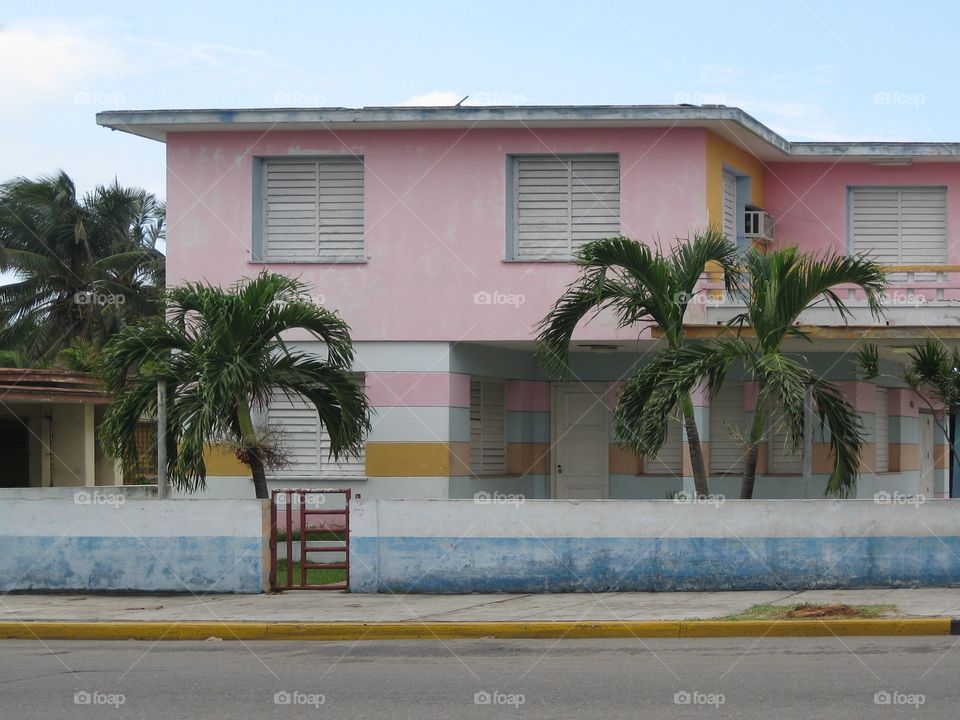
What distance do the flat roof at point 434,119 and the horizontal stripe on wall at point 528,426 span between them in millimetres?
5250

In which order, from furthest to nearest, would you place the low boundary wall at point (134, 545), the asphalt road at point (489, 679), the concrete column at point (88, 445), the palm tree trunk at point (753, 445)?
1. the concrete column at point (88, 445)
2. the palm tree trunk at point (753, 445)
3. the low boundary wall at point (134, 545)
4. the asphalt road at point (489, 679)

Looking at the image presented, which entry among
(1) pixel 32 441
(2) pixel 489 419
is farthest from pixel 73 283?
(2) pixel 489 419

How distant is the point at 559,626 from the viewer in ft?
41.2

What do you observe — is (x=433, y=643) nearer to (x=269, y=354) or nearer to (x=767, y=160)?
(x=269, y=354)

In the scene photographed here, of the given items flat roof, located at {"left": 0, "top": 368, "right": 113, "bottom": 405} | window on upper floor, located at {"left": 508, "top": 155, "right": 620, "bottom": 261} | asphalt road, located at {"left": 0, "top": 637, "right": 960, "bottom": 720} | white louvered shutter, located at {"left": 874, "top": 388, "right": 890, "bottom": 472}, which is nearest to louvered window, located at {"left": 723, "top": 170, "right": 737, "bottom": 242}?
window on upper floor, located at {"left": 508, "top": 155, "right": 620, "bottom": 261}

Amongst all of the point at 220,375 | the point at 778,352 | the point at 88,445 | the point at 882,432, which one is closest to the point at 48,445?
the point at 88,445

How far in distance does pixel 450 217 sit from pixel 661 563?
7026mm

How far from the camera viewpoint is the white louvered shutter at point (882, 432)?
23.6 meters

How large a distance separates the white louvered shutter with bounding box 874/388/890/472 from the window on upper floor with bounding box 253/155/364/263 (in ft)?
32.4

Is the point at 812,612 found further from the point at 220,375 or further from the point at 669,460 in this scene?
the point at 669,460

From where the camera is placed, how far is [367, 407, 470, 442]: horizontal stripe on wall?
19.4m

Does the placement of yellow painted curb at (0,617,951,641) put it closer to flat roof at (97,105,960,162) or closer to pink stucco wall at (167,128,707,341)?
pink stucco wall at (167,128,707,341)

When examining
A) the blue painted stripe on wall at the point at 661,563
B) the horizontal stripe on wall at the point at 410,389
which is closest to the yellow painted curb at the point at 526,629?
the blue painted stripe on wall at the point at 661,563

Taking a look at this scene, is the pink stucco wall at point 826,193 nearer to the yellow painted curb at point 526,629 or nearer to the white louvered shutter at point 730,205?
the white louvered shutter at point 730,205
